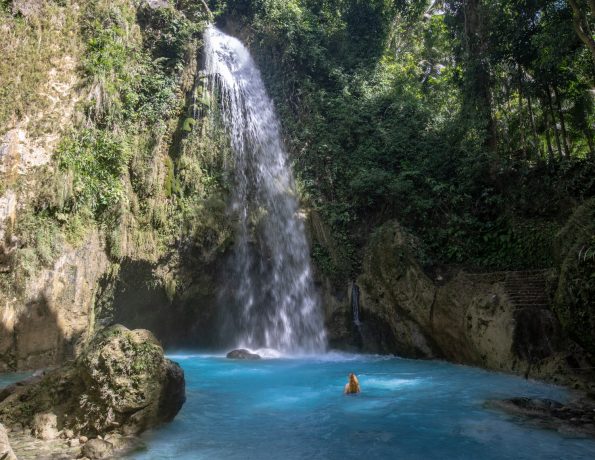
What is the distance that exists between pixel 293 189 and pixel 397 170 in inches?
152

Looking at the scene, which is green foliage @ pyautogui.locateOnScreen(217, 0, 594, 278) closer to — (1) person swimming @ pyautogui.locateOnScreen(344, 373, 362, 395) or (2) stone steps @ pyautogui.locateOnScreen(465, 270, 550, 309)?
(2) stone steps @ pyautogui.locateOnScreen(465, 270, 550, 309)

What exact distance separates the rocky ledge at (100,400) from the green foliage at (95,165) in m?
7.03

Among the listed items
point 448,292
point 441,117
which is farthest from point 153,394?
point 441,117

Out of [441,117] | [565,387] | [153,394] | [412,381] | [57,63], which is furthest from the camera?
[441,117]

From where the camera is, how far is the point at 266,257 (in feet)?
48.2

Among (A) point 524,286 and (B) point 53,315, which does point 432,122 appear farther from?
(B) point 53,315

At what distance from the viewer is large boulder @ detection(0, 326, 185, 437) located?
18.5 feet

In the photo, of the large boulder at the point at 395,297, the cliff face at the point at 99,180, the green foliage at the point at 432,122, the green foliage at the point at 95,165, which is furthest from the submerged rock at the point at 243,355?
the green foliage at the point at 95,165

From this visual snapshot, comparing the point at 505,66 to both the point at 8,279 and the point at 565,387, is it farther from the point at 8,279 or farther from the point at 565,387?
the point at 8,279

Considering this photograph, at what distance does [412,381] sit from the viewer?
8898mm

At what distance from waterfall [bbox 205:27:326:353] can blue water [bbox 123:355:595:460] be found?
3.78 metres

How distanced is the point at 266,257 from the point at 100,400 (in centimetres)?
924

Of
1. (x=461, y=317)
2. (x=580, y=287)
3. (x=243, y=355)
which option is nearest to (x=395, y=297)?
(x=461, y=317)

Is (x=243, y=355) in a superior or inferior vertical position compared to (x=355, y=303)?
inferior
